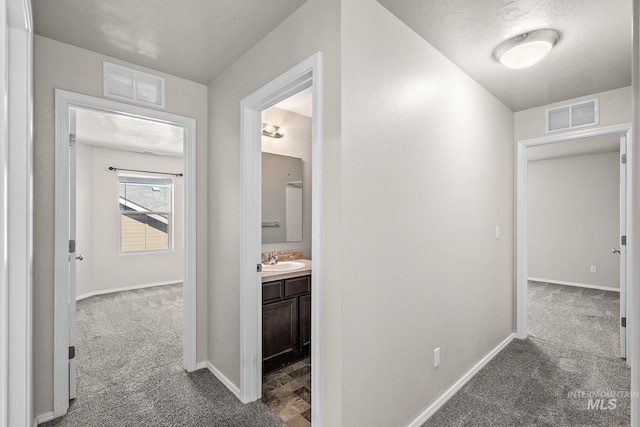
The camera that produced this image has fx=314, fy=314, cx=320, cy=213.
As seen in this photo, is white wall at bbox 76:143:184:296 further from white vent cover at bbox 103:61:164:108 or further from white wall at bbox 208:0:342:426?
white wall at bbox 208:0:342:426

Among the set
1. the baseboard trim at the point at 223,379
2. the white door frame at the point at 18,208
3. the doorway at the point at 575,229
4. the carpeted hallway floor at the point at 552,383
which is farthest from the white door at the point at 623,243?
the white door frame at the point at 18,208

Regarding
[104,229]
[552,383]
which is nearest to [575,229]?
[552,383]

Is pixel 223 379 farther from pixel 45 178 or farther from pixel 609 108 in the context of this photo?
pixel 609 108

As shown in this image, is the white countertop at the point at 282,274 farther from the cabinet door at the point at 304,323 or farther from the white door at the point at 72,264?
the white door at the point at 72,264

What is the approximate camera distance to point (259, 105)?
215 cm

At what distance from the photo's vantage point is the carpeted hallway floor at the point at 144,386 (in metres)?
2.05

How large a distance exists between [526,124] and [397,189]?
8.05 ft

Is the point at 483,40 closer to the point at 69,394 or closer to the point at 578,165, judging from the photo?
the point at 69,394

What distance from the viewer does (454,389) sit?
232cm

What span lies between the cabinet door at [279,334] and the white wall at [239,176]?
0.30m

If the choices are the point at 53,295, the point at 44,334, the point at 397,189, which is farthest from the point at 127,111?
the point at 397,189

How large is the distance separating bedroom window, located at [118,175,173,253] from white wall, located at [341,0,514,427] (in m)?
5.44

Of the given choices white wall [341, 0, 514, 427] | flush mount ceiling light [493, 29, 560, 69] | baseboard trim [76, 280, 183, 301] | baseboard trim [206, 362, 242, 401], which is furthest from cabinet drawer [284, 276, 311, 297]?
baseboard trim [76, 280, 183, 301]

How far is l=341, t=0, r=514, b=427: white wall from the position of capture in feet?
5.22
